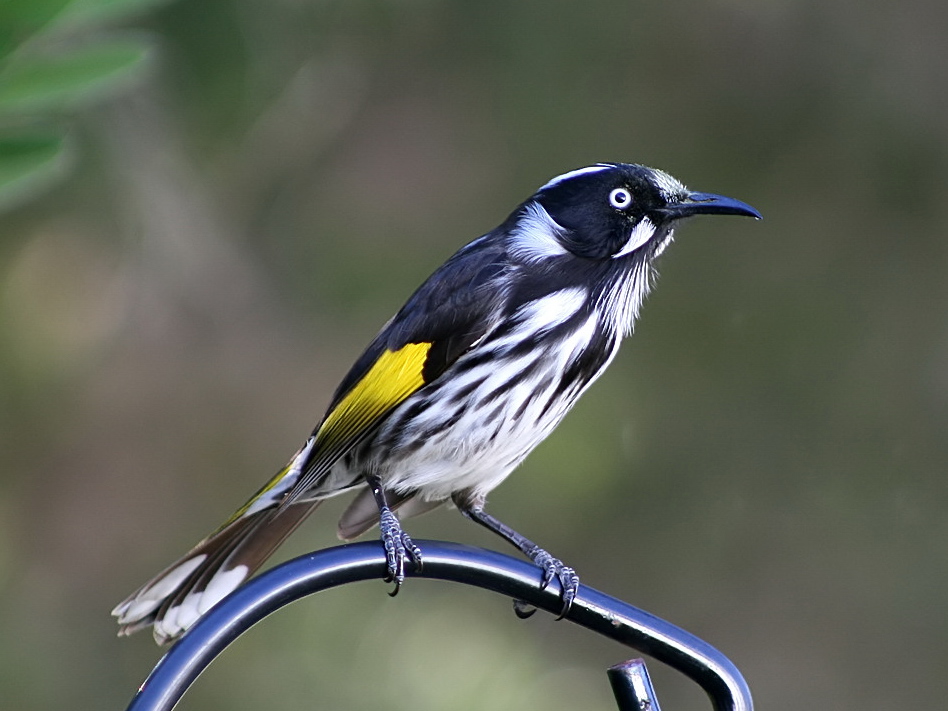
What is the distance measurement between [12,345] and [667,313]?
3.12 metres

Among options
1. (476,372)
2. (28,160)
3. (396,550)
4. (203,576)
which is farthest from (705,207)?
(28,160)

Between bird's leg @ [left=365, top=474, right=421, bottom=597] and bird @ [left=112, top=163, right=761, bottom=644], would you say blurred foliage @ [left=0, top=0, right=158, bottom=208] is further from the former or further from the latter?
bird @ [left=112, top=163, right=761, bottom=644]

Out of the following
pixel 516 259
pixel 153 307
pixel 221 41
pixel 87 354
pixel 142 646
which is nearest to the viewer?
pixel 516 259

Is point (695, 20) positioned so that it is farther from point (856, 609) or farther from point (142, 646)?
point (142, 646)

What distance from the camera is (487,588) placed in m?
2.51

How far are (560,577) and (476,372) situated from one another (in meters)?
0.61

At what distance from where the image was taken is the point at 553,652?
618 cm

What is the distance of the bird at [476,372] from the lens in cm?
331

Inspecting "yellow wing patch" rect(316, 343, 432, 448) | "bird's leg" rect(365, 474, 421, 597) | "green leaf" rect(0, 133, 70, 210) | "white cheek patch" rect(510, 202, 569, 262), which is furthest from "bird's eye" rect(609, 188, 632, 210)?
"green leaf" rect(0, 133, 70, 210)

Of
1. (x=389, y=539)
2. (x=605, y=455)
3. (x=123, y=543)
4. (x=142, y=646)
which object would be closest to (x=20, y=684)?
(x=142, y=646)

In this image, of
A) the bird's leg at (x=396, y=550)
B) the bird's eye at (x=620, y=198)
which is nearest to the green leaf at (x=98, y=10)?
the bird's leg at (x=396, y=550)

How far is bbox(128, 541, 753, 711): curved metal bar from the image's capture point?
7.04 ft

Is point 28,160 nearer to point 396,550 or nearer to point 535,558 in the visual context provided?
point 396,550

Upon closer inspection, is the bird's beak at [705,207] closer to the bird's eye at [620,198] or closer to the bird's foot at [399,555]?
the bird's eye at [620,198]
